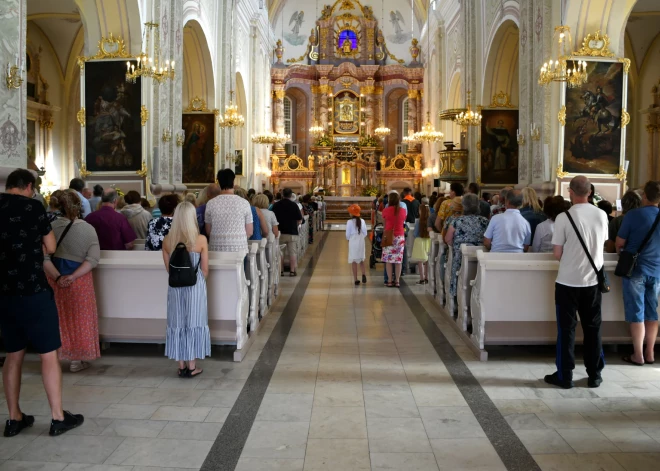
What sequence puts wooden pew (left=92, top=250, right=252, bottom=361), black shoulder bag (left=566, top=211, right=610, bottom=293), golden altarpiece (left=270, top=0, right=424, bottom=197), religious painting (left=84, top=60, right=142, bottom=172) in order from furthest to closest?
golden altarpiece (left=270, top=0, right=424, bottom=197) < religious painting (left=84, top=60, right=142, bottom=172) < wooden pew (left=92, top=250, right=252, bottom=361) < black shoulder bag (left=566, top=211, right=610, bottom=293)

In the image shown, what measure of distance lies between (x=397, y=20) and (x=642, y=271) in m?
32.3

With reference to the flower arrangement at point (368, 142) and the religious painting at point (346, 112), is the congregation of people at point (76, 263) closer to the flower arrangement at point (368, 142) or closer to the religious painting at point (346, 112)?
the flower arrangement at point (368, 142)

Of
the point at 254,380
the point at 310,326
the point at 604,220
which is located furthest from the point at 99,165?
the point at 604,220

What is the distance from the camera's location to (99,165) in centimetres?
1265

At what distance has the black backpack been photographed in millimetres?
5488

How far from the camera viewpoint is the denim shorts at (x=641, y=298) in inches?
236

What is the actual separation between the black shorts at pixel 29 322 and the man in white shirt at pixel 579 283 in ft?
13.1

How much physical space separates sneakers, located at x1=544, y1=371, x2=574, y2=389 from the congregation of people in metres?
2.98

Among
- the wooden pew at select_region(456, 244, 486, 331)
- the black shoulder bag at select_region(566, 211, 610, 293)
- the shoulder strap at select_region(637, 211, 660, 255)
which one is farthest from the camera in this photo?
the wooden pew at select_region(456, 244, 486, 331)

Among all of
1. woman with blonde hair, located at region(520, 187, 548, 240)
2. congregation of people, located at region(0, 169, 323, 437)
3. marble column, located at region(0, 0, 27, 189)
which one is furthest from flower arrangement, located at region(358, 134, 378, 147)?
woman with blonde hair, located at region(520, 187, 548, 240)

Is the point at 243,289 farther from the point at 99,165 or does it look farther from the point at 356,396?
the point at 99,165

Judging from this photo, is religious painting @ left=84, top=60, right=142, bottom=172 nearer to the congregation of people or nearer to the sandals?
the congregation of people

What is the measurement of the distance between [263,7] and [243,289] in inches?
1023

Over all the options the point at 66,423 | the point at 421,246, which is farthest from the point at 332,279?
the point at 66,423
